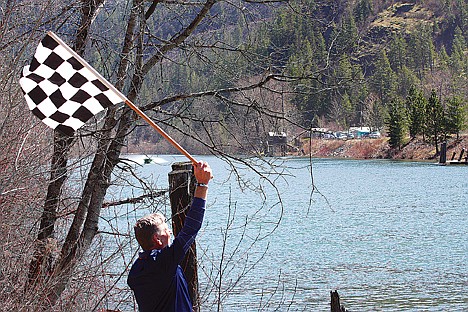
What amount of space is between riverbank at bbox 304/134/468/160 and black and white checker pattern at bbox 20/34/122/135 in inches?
2423

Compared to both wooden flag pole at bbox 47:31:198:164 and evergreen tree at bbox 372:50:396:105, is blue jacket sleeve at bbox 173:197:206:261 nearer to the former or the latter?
wooden flag pole at bbox 47:31:198:164

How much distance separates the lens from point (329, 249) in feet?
67.3

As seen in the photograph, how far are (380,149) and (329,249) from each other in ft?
175

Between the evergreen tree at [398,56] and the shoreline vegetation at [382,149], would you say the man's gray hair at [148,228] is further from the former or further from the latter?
the evergreen tree at [398,56]

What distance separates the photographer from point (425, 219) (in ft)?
86.3

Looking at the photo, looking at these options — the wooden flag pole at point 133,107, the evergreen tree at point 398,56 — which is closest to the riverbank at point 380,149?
the evergreen tree at point 398,56

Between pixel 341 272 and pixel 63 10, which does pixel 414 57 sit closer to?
pixel 341 272

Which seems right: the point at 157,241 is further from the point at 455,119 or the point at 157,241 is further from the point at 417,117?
the point at 417,117

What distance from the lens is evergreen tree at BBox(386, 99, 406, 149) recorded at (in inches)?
2726

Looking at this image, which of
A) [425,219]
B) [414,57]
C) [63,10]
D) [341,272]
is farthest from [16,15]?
[414,57]

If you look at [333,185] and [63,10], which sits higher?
[63,10]

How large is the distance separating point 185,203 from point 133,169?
1.58m

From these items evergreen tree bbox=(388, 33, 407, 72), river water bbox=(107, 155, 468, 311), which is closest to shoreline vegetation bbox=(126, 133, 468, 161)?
evergreen tree bbox=(388, 33, 407, 72)

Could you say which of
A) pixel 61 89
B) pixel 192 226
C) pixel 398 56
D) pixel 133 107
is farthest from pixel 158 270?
pixel 398 56
